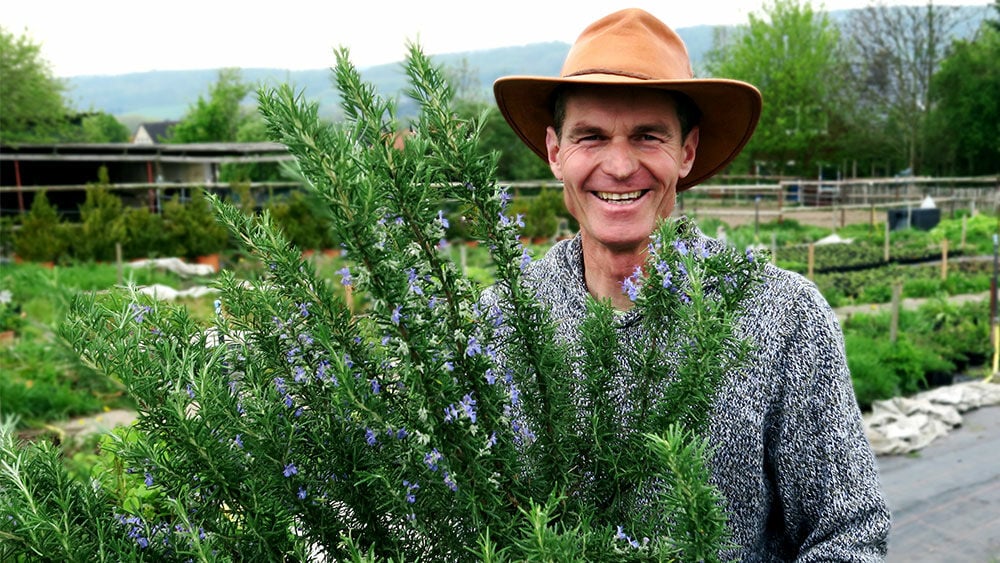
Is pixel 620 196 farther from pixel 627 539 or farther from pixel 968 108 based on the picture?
pixel 968 108

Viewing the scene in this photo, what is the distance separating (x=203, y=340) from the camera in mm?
1346

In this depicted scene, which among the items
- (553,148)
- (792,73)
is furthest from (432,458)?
(792,73)

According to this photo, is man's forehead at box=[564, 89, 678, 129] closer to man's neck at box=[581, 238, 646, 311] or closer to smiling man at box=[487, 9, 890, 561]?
smiling man at box=[487, 9, 890, 561]

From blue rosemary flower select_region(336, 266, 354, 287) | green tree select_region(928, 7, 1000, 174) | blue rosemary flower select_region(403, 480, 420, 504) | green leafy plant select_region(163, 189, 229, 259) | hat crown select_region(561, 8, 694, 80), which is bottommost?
green leafy plant select_region(163, 189, 229, 259)

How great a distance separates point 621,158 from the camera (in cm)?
219

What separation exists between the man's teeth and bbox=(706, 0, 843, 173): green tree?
162 feet

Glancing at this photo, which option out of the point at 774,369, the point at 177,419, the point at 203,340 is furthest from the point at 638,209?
the point at 177,419

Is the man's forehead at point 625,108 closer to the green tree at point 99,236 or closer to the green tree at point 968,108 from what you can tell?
the green tree at point 99,236

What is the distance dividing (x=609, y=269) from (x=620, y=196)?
36 centimetres

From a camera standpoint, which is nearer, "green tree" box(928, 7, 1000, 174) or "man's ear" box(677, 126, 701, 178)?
"man's ear" box(677, 126, 701, 178)

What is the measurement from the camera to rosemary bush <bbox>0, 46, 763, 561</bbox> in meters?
1.02

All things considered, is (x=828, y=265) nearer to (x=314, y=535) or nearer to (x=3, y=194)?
(x=314, y=535)

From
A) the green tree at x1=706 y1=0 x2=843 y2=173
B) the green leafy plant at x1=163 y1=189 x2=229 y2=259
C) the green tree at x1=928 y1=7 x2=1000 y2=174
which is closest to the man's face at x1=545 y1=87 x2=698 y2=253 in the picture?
the green leafy plant at x1=163 y1=189 x2=229 y2=259

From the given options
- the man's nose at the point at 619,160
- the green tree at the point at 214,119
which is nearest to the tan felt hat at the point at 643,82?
the man's nose at the point at 619,160
